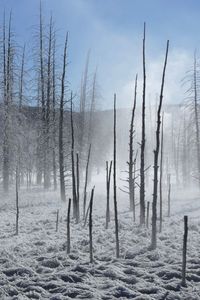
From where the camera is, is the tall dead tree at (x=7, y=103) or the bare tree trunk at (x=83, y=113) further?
the bare tree trunk at (x=83, y=113)

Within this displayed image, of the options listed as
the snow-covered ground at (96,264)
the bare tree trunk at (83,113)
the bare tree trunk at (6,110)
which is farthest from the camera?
the bare tree trunk at (83,113)

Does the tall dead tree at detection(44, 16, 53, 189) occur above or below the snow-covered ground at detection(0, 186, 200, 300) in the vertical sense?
above

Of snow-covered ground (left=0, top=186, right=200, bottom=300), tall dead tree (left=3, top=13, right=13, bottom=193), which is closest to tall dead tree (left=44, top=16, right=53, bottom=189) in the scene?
tall dead tree (left=3, top=13, right=13, bottom=193)

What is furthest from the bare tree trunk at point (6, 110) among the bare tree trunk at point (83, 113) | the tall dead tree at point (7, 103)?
the bare tree trunk at point (83, 113)

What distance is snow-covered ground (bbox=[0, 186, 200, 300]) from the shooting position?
1029 centimetres

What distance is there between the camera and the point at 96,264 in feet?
40.4

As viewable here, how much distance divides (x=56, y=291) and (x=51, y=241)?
4735 millimetres

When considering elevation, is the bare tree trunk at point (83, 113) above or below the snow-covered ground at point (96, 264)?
above

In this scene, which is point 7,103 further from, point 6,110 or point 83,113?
point 83,113

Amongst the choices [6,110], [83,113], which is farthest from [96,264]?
[83,113]

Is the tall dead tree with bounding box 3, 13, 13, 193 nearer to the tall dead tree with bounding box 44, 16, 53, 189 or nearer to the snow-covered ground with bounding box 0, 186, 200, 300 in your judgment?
the tall dead tree with bounding box 44, 16, 53, 189

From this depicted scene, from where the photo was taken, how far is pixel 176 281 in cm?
1091

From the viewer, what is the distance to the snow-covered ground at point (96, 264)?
10289 mm

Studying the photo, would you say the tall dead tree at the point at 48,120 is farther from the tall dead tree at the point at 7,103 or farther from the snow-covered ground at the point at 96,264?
the snow-covered ground at the point at 96,264
